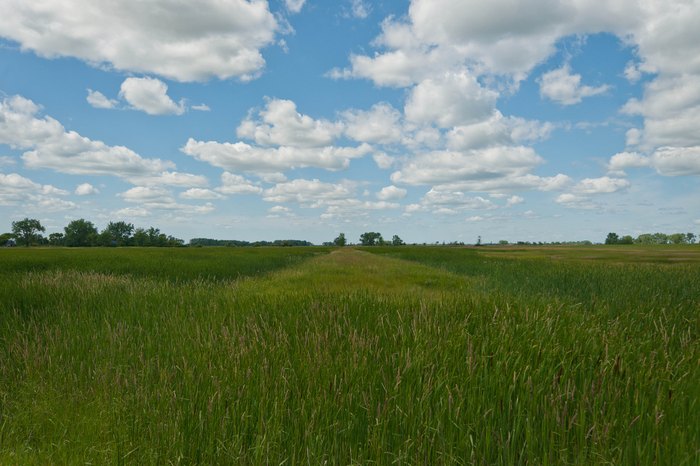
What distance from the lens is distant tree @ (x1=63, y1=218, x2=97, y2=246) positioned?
135 meters

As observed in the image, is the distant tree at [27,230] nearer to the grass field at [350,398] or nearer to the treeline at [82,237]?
the treeline at [82,237]

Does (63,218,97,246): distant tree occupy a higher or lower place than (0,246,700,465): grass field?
higher

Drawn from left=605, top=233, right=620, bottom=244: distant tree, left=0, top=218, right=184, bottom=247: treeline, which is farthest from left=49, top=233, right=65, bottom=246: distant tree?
left=605, top=233, right=620, bottom=244: distant tree

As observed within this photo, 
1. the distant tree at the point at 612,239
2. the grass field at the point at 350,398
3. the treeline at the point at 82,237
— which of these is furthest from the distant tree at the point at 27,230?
the distant tree at the point at 612,239

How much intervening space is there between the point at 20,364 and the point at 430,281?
40.8 feet

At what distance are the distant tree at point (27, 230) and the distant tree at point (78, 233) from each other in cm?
820

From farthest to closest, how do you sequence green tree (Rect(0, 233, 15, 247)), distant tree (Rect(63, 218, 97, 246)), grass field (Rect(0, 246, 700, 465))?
1. distant tree (Rect(63, 218, 97, 246))
2. green tree (Rect(0, 233, 15, 247))
3. grass field (Rect(0, 246, 700, 465))

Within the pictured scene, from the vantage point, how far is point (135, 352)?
15.4 ft

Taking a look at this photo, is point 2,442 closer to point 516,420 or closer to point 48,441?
point 48,441

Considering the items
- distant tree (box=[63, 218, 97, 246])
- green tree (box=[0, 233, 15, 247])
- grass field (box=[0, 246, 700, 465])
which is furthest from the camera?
distant tree (box=[63, 218, 97, 246])

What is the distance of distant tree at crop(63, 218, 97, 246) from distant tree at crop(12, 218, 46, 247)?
8.20m

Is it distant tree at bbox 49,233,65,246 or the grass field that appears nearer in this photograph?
the grass field

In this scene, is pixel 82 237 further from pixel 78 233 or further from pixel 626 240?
pixel 626 240

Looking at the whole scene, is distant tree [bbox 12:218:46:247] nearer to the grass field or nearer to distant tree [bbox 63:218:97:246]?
distant tree [bbox 63:218:97:246]
